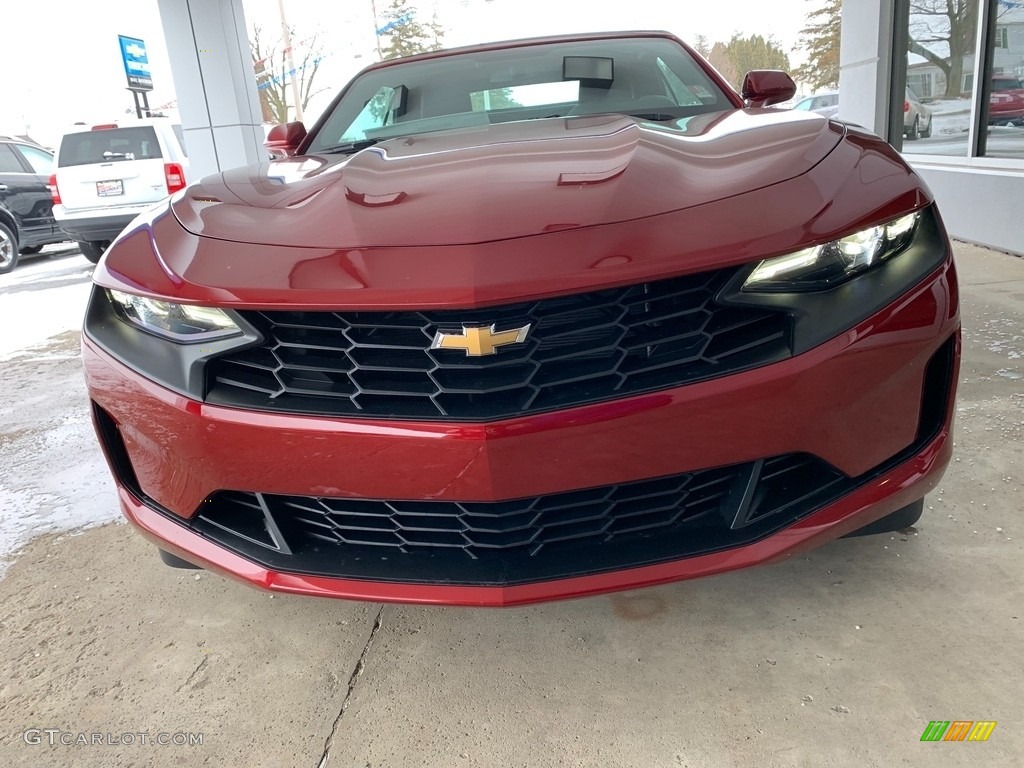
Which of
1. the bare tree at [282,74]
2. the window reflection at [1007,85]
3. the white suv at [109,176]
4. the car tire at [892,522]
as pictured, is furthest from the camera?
the bare tree at [282,74]

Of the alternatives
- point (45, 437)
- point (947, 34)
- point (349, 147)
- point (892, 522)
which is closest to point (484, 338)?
point (892, 522)

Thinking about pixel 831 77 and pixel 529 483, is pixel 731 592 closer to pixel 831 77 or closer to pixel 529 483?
pixel 529 483

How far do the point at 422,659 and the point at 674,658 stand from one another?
0.50m

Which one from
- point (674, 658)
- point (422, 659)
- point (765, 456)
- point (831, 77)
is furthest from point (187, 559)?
point (831, 77)

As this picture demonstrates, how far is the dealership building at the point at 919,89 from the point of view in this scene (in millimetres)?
4770

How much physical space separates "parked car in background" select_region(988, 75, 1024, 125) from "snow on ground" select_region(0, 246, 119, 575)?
223 inches

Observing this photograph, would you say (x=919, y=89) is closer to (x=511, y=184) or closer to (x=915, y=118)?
(x=915, y=118)

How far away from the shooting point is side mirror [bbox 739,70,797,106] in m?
2.16

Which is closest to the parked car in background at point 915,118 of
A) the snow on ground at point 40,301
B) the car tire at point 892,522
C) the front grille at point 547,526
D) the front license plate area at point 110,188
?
the car tire at point 892,522

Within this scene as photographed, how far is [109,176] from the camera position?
24.8 ft

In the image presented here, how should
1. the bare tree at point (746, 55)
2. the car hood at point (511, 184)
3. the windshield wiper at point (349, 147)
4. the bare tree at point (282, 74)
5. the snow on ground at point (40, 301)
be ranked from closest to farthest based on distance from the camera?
the car hood at point (511, 184) < the windshield wiper at point (349, 147) < the snow on ground at point (40, 301) < the bare tree at point (282, 74) < the bare tree at point (746, 55)

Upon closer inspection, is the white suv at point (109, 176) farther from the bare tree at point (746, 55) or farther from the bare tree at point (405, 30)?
the bare tree at point (746, 55)

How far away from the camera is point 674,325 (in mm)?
1143

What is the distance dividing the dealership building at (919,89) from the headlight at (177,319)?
489 centimetres
